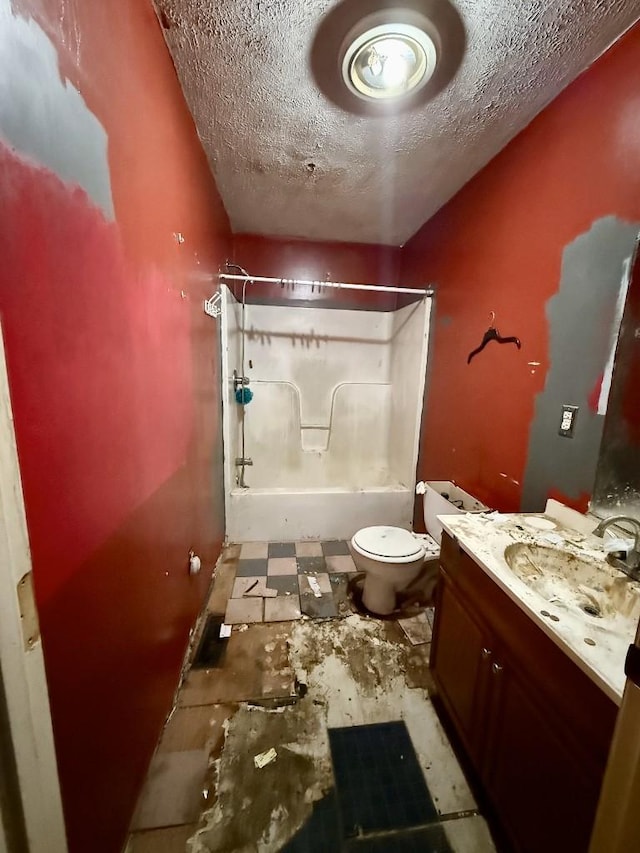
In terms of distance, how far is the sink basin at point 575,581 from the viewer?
93 centimetres

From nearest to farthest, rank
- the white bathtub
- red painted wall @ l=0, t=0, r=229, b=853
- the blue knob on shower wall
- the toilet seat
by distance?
red painted wall @ l=0, t=0, r=229, b=853 < the toilet seat < the white bathtub < the blue knob on shower wall

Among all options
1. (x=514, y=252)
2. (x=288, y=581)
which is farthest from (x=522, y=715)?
(x=514, y=252)

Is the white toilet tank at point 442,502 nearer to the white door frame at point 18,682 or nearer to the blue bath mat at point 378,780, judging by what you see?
the blue bath mat at point 378,780

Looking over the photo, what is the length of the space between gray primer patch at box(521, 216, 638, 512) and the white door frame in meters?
1.58

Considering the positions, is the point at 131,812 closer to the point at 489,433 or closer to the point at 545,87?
the point at 489,433

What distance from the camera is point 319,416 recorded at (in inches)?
125

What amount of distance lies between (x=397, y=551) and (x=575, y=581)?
2.78 ft

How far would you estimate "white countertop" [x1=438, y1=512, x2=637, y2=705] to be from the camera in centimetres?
69

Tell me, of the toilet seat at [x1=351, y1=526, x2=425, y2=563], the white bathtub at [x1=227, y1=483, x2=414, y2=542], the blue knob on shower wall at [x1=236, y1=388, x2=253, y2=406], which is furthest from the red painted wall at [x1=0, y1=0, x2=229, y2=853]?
the blue knob on shower wall at [x1=236, y1=388, x2=253, y2=406]

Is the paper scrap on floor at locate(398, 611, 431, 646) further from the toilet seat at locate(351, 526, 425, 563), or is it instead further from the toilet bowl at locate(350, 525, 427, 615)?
the toilet seat at locate(351, 526, 425, 563)

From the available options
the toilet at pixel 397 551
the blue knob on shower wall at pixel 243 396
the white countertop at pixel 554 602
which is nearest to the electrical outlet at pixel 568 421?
the white countertop at pixel 554 602

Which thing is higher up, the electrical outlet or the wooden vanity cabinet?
the electrical outlet

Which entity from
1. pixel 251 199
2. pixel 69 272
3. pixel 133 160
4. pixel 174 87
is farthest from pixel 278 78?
pixel 69 272

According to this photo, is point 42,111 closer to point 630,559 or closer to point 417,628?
point 630,559
